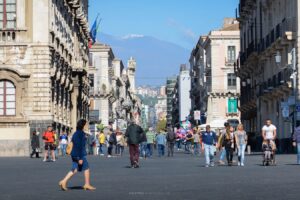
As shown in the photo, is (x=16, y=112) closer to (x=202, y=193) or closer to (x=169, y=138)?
(x=169, y=138)

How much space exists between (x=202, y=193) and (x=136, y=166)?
51.0 ft

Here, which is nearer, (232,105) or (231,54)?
(232,105)

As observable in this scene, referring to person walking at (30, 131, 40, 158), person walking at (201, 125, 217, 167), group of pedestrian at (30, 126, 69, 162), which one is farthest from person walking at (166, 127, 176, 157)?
person walking at (201, 125, 217, 167)

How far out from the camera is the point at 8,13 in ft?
172

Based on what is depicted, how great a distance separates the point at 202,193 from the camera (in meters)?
19.5

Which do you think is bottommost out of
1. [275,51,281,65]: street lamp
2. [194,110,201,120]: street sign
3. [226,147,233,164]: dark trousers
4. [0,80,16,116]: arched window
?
[226,147,233,164]: dark trousers

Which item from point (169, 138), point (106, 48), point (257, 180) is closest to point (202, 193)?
point (257, 180)

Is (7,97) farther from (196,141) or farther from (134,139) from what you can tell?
(134,139)

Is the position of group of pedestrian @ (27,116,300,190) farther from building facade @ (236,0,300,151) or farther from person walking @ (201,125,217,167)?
building facade @ (236,0,300,151)

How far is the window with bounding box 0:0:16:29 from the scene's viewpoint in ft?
172

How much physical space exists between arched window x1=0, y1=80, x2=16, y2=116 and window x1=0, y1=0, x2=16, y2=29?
3171 mm

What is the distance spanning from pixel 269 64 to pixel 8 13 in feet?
71.0

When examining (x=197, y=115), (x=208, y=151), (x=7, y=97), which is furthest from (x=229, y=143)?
(x=197, y=115)

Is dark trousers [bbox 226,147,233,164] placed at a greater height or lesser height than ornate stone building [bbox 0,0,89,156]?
lesser
